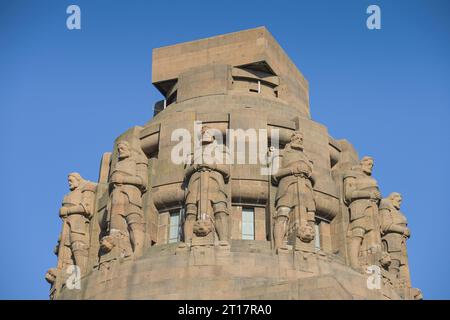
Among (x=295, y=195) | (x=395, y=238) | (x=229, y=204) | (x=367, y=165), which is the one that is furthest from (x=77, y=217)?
(x=395, y=238)

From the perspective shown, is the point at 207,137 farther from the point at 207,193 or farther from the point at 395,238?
the point at 395,238

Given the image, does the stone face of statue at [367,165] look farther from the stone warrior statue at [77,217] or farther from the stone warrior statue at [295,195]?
the stone warrior statue at [77,217]

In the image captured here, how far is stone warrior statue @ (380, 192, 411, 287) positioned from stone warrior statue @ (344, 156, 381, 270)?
113 centimetres

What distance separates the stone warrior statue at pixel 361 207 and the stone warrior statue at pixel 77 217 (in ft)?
35.1

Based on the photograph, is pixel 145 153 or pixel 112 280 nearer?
pixel 112 280

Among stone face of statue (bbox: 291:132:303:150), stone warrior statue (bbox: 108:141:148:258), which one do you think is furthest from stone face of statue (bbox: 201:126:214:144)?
stone face of statue (bbox: 291:132:303:150)

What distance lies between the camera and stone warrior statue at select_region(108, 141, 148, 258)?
39125mm

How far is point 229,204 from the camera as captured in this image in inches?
1526

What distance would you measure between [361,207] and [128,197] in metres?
9.52

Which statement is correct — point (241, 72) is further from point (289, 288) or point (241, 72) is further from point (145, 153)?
point (289, 288)

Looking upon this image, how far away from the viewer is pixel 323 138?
1686 inches

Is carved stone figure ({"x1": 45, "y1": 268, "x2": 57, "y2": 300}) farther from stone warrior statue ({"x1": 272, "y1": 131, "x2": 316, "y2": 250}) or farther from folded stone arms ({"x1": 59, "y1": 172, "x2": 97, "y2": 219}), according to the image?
stone warrior statue ({"x1": 272, "y1": 131, "x2": 316, "y2": 250})
